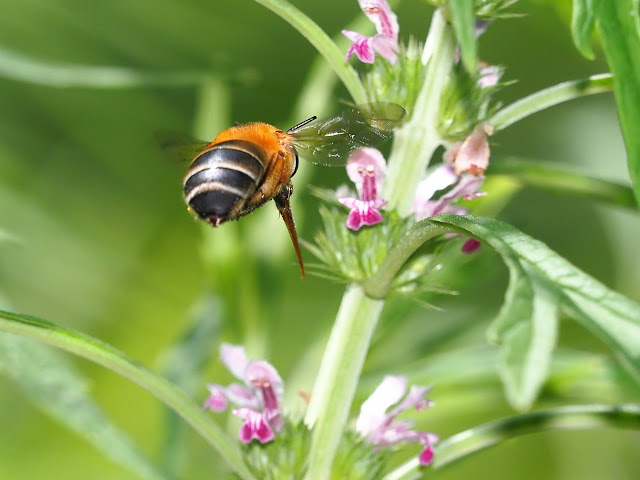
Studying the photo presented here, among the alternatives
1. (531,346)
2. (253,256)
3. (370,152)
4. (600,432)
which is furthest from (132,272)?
(531,346)

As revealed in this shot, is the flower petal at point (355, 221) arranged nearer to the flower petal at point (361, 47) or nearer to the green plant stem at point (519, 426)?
the flower petal at point (361, 47)

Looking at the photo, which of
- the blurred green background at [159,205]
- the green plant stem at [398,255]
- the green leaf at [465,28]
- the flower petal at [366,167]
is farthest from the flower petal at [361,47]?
the blurred green background at [159,205]

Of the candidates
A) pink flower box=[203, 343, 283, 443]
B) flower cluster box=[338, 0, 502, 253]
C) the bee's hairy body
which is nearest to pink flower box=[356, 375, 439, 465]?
pink flower box=[203, 343, 283, 443]

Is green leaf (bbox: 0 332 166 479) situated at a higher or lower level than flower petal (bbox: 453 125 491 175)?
lower

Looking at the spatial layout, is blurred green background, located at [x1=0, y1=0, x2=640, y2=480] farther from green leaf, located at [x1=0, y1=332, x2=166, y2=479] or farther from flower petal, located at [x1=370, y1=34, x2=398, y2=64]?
flower petal, located at [x1=370, y1=34, x2=398, y2=64]

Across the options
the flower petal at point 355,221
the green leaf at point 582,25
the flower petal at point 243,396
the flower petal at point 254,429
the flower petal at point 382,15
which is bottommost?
the flower petal at point 254,429
